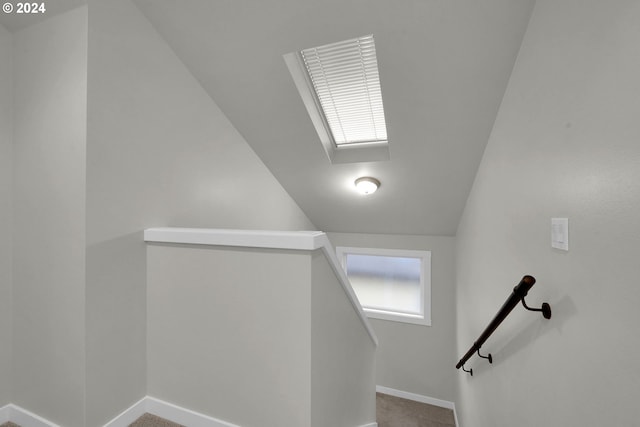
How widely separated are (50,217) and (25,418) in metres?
1.03

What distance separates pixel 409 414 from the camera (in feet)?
11.5

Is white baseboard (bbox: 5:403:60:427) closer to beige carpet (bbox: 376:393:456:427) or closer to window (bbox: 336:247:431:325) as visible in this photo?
beige carpet (bbox: 376:393:456:427)

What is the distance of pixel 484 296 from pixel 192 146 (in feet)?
7.04

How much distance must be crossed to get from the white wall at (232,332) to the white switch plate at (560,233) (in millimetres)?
882

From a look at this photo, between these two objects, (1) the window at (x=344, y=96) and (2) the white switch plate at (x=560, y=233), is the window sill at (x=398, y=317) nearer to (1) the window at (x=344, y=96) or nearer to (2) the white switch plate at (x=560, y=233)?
(1) the window at (x=344, y=96)

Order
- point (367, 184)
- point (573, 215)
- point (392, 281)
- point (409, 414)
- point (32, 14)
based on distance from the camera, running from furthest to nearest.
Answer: point (392, 281) < point (409, 414) < point (367, 184) < point (32, 14) < point (573, 215)

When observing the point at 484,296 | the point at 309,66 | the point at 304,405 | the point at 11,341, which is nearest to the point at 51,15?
the point at 309,66

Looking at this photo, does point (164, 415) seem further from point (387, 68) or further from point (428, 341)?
point (428, 341)

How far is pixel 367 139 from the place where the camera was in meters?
2.70

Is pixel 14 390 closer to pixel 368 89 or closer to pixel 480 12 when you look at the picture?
pixel 368 89

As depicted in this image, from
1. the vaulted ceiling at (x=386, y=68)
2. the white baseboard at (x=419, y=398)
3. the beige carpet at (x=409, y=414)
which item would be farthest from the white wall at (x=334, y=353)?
the white baseboard at (x=419, y=398)

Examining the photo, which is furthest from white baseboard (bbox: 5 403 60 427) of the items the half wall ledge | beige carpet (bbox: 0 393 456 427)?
beige carpet (bbox: 0 393 456 427)

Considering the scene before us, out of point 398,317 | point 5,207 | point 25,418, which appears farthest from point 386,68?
point 398,317

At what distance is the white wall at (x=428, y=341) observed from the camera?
364 centimetres
